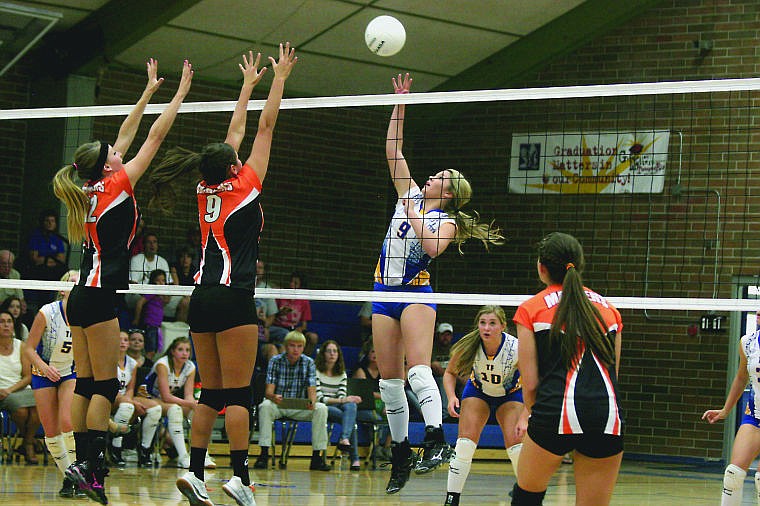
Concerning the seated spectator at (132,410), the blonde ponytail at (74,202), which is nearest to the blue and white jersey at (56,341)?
the seated spectator at (132,410)

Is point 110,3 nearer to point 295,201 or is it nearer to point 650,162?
point 295,201

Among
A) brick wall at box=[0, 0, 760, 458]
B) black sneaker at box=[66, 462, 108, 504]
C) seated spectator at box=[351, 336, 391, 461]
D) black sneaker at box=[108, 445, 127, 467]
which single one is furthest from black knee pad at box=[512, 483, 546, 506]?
brick wall at box=[0, 0, 760, 458]

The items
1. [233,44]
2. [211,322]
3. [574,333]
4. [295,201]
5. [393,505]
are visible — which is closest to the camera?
[574,333]

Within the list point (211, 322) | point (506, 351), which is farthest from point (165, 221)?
point (211, 322)

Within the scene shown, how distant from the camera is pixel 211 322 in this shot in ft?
21.0

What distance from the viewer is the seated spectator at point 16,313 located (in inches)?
480

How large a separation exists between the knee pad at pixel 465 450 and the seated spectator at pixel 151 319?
20.4 ft

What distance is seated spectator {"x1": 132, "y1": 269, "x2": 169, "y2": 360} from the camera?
13344 millimetres

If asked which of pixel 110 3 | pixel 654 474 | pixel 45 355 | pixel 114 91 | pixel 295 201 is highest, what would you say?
pixel 110 3

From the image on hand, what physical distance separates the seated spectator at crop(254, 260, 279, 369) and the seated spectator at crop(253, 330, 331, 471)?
0.66 meters

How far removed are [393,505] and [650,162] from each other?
8293 mm

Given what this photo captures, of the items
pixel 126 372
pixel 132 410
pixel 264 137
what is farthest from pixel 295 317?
pixel 264 137

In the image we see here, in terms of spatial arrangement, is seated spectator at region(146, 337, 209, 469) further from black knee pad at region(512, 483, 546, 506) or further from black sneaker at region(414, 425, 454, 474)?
black knee pad at region(512, 483, 546, 506)

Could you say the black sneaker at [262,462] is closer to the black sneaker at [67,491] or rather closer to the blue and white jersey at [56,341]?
the blue and white jersey at [56,341]
